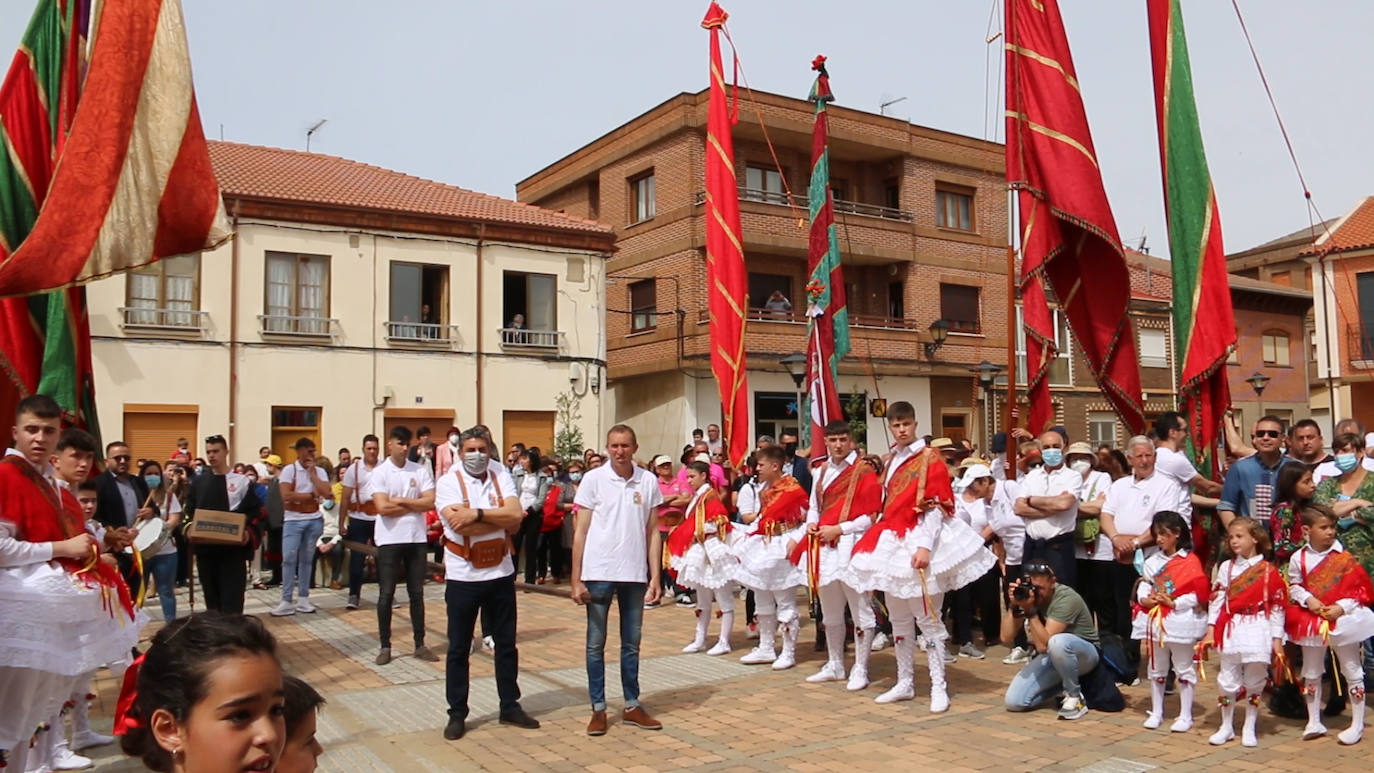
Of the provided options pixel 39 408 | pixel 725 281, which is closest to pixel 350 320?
pixel 725 281

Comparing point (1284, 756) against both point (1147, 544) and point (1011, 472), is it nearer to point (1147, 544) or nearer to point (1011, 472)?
point (1147, 544)

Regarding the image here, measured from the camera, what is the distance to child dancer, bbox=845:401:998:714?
7.95 meters

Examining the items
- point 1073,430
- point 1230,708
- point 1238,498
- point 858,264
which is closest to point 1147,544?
point 1238,498

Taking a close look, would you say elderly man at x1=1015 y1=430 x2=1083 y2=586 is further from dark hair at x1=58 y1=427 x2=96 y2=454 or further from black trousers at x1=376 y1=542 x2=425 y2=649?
dark hair at x1=58 y1=427 x2=96 y2=454

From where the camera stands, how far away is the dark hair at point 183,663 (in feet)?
7.16

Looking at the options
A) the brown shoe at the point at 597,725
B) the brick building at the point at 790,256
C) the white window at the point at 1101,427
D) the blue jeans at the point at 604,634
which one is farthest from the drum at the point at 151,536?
the white window at the point at 1101,427

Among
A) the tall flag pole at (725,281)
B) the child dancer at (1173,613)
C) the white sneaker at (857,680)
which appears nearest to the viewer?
the child dancer at (1173,613)

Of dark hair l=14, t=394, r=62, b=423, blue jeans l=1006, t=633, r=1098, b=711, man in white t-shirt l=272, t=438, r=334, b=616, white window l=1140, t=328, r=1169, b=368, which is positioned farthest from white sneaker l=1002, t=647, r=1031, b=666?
white window l=1140, t=328, r=1169, b=368

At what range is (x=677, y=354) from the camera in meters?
27.5

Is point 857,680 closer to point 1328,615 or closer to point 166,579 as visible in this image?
point 1328,615

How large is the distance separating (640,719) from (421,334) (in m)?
19.7

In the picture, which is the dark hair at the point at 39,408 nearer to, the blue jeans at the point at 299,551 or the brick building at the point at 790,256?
the blue jeans at the point at 299,551

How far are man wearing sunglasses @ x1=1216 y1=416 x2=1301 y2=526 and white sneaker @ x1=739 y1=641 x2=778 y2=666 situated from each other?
4.00m

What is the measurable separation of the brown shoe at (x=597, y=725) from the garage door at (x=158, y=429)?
18.3m
